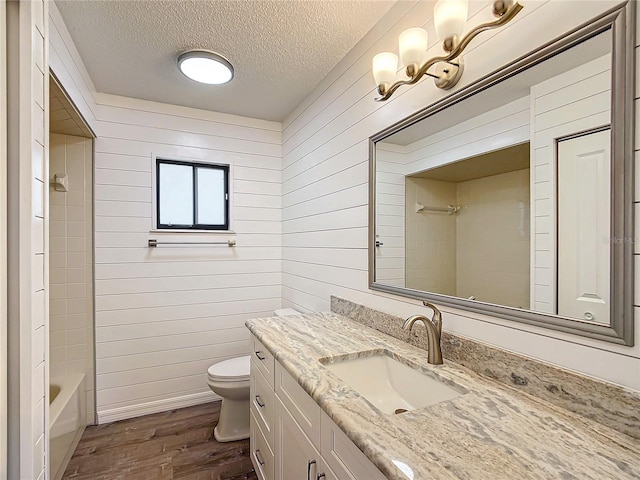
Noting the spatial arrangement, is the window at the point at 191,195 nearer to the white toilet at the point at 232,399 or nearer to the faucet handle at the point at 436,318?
the white toilet at the point at 232,399

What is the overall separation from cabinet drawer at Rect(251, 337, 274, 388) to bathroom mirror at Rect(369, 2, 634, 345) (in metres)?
0.68

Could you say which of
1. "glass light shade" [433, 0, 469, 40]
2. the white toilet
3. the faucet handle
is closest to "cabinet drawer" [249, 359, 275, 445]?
the white toilet

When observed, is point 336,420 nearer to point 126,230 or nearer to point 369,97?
point 369,97

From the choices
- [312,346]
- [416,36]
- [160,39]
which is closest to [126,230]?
[160,39]

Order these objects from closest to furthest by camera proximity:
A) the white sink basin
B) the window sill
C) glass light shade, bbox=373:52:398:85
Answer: the white sink basin < glass light shade, bbox=373:52:398:85 < the window sill

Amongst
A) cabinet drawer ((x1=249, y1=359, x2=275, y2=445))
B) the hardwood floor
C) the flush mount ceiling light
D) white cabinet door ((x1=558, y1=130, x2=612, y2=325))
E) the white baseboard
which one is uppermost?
the flush mount ceiling light

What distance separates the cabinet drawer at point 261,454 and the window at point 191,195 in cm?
162

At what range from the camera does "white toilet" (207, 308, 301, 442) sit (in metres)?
2.12

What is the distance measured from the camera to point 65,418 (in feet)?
6.29

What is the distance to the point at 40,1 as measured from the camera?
3.52 feet

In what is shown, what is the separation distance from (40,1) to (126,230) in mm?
1630

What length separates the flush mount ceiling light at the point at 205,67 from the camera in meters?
1.85

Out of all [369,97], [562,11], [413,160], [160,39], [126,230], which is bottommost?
[126,230]

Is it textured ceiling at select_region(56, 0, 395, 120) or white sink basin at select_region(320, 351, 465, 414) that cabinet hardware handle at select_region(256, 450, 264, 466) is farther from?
textured ceiling at select_region(56, 0, 395, 120)
